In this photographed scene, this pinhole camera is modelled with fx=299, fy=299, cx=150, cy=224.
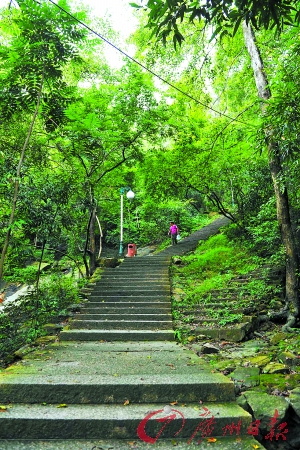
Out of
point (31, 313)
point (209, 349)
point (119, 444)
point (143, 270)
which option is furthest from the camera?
point (143, 270)

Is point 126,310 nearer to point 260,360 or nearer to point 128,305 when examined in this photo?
point 128,305

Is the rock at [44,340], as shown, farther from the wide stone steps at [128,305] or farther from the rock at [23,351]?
the wide stone steps at [128,305]

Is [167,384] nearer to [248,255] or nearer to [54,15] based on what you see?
[54,15]

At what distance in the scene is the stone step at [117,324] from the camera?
648 cm

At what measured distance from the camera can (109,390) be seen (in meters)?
2.83

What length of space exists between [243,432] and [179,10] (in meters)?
3.56

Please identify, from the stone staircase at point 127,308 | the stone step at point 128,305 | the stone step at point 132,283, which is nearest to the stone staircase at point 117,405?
the stone staircase at point 127,308

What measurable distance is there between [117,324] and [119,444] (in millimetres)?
4269

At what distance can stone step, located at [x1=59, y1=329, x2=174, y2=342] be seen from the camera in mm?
5863

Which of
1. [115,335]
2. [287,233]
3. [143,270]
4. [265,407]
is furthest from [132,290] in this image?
[265,407]

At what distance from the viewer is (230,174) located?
10438 mm

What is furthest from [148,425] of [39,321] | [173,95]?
[173,95]

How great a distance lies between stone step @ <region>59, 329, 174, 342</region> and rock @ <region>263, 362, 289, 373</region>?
2236 millimetres

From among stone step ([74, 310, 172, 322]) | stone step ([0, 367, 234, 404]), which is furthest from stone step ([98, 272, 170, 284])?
stone step ([0, 367, 234, 404])
